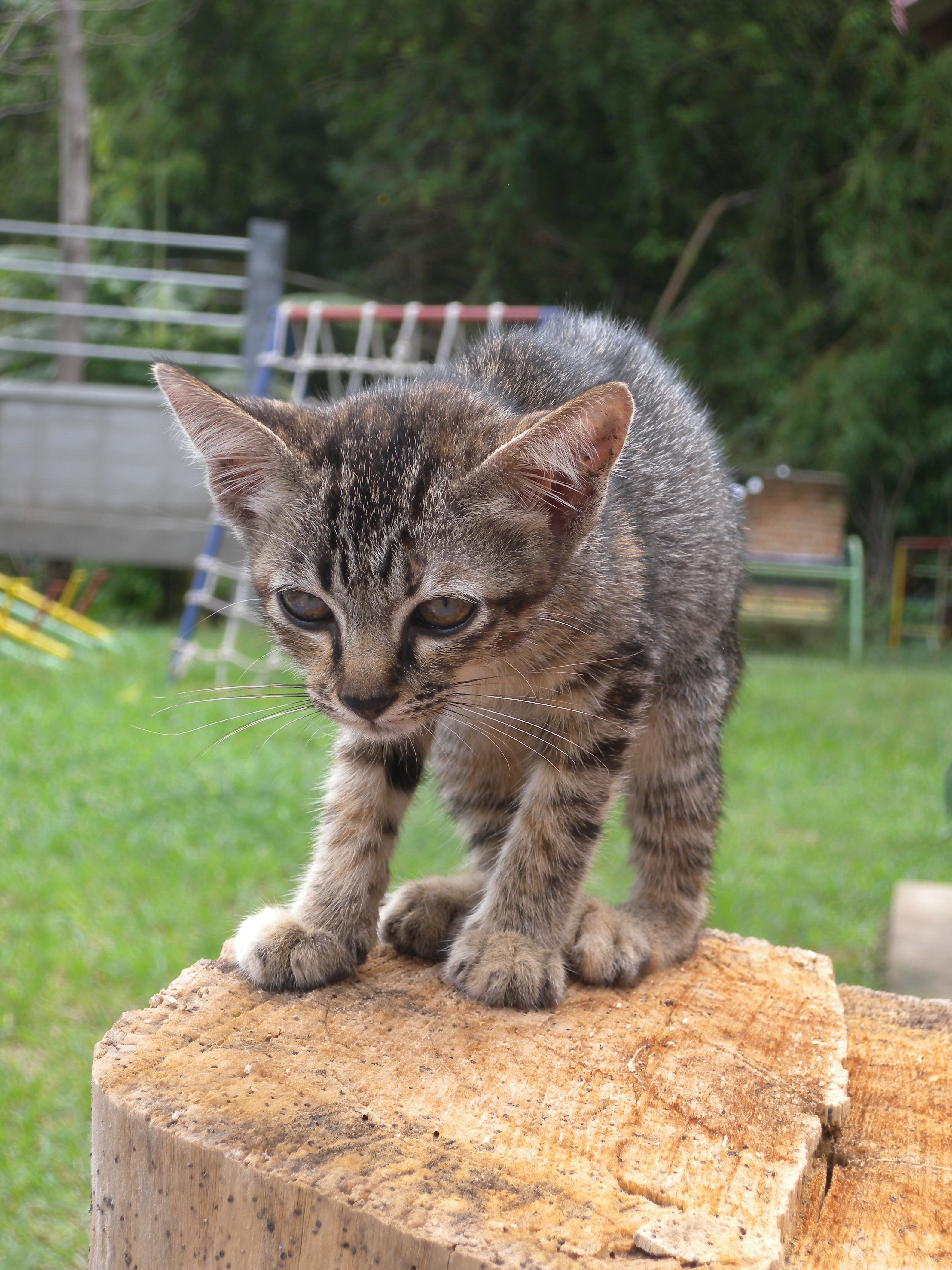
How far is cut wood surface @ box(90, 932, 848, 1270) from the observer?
3.70 feet

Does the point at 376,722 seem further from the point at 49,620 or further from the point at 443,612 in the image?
the point at 49,620

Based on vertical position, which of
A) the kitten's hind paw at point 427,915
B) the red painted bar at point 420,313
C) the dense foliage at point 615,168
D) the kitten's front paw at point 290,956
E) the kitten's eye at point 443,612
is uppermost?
the dense foliage at point 615,168

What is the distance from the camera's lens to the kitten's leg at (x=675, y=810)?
6.66ft

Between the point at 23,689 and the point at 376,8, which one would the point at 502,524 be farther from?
the point at 376,8

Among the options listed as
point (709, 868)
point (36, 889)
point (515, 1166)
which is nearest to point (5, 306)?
point (36, 889)

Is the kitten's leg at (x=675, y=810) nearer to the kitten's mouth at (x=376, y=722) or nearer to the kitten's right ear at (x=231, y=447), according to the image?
the kitten's mouth at (x=376, y=722)

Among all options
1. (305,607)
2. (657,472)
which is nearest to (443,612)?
(305,607)

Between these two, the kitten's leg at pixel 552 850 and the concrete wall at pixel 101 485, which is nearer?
the kitten's leg at pixel 552 850

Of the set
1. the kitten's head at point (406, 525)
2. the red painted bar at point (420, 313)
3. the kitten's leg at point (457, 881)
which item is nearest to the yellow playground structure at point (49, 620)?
the red painted bar at point (420, 313)

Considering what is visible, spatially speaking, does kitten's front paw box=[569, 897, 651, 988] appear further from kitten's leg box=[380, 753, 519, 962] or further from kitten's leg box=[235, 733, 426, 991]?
kitten's leg box=[235, 733, 426, 991]

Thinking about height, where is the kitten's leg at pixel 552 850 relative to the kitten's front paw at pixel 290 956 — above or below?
above

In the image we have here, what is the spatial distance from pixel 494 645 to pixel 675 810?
1.96ft

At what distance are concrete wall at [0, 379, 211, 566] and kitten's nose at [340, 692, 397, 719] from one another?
26.2ft

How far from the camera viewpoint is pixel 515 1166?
1222mm
